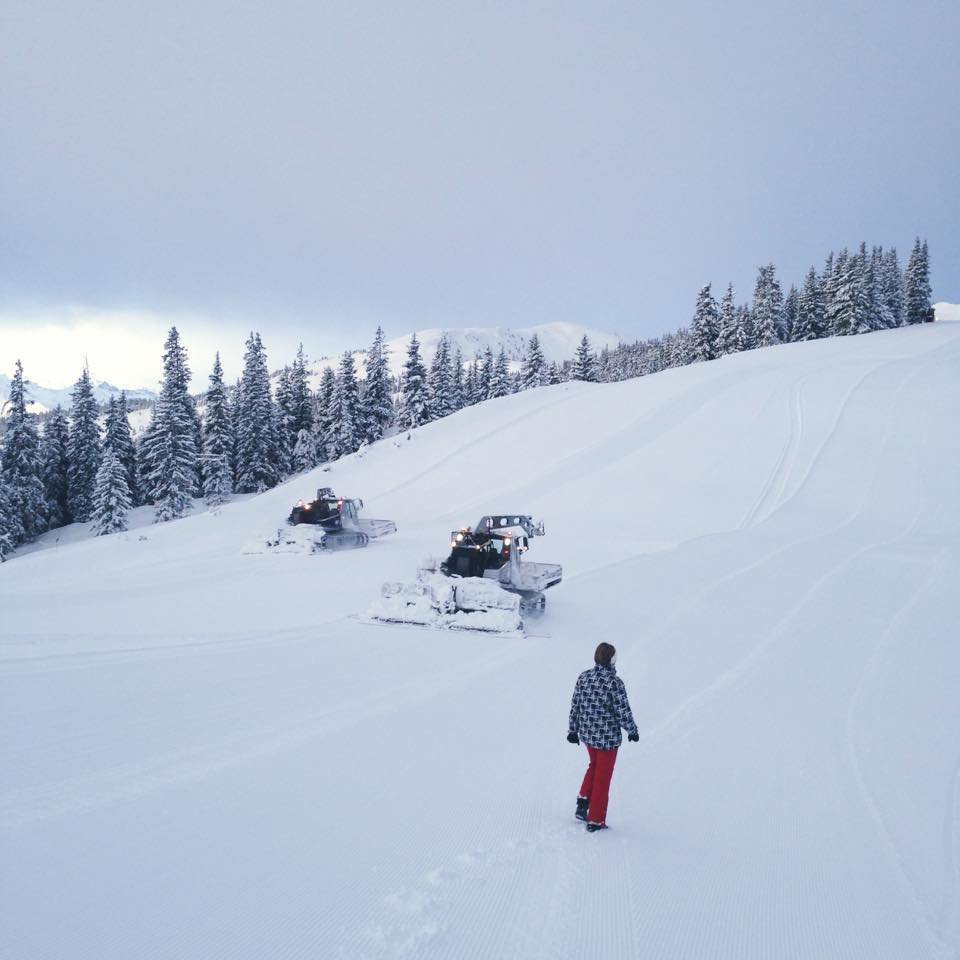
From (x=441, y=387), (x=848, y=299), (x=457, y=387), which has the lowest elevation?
(x=441, y=387)

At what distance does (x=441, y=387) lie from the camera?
70.7 m

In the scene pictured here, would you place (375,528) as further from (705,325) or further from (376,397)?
(705,325)

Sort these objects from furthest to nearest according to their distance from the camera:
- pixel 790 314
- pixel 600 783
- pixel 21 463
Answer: pixel 790 314, pixel 21 463, pixel 600 783

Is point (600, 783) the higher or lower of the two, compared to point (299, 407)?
lower

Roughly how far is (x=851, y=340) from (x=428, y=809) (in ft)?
196

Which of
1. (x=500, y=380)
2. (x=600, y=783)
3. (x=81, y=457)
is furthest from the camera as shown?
(x=500, y=380)

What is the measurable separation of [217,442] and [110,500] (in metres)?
12.4

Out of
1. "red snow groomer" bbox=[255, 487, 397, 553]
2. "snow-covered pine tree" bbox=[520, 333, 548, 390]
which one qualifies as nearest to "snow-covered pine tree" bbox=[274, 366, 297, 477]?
"snow-covered pine tree" bbox=[520, 333, 548, 390]

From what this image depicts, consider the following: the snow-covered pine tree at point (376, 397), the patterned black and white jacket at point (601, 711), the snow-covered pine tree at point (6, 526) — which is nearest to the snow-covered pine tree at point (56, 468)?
the snow-covered pine tree at point (6, 526)

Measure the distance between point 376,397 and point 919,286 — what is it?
6654 cm

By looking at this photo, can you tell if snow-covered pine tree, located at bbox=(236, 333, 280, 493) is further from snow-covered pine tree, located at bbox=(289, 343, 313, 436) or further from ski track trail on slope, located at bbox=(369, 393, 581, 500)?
ski track trail on slope, located at bbox=(369, 393, 581, 500)

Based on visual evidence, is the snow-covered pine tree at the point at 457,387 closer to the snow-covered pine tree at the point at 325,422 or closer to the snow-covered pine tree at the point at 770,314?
the snow-covered pine tree at the point at 325,422

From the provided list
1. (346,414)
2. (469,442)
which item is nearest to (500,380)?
(346,414)

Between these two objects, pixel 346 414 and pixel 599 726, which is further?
pixel 346 414
